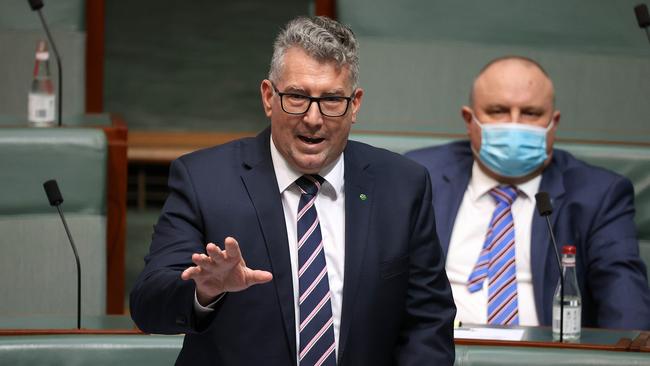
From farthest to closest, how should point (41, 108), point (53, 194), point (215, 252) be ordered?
point (41, 108)
point (53, 194)
point (215, 252)

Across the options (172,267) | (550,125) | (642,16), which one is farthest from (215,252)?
(642,16)

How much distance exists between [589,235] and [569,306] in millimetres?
457

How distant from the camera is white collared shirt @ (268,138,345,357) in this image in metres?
1.35

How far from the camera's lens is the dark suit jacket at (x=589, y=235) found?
205 centimetres

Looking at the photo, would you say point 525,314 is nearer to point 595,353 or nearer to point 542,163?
point 542,163

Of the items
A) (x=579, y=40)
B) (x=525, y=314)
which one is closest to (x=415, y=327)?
(x=525, y=314)

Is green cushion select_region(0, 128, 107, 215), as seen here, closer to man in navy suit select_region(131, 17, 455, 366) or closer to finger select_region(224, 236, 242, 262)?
man in navy suit select_region(131, 17, 455, 366)

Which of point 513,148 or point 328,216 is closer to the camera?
point 328,216

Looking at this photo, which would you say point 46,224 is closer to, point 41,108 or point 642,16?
point 41,108

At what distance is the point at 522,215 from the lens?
2.19 metres

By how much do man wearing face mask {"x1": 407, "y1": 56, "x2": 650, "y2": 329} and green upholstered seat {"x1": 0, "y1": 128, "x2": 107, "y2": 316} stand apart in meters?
0.65

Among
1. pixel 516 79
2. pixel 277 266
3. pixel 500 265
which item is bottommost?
pixel 500 265

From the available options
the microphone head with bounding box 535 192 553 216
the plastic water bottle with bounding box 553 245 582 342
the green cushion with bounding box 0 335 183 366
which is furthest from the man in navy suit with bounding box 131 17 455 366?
the microphone head with bounding box 535 192 553 216

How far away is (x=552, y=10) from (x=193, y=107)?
1555 millimetres
